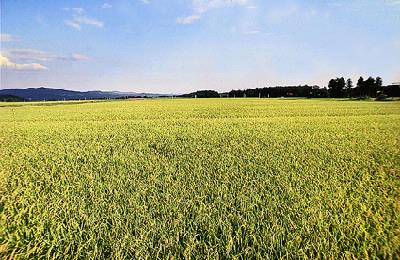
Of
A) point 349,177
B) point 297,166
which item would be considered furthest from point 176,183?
point 349,177

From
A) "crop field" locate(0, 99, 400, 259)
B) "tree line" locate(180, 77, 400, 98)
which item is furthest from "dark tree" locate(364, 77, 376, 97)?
"crop field" locate(0, 99, 400, 259)

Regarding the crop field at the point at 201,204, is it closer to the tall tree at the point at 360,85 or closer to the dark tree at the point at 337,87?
the tall tree at the point at 360,85

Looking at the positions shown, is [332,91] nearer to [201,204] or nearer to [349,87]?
[349,87]

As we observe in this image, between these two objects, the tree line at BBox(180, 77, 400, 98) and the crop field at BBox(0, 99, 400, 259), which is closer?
the crop field at BBox(0, 99, 400, 259)

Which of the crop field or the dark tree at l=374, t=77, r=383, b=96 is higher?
the dark tree at l=374, t=77, r=383, b=96

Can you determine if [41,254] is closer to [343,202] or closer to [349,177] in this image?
[343,202]

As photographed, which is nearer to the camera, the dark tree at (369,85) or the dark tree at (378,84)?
the dark tree at (369,85)

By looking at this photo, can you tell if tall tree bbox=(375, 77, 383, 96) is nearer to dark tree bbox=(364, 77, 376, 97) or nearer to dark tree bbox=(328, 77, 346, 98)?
dark tree bbox=(364, 77, 376, 97)

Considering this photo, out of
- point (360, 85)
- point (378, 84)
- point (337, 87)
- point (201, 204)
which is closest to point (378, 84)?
point (378, 84)

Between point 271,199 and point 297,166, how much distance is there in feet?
6.24

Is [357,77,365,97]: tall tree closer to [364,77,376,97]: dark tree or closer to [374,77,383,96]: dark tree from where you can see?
[364,77,376,97]: dark tree

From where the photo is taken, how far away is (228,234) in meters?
3.23

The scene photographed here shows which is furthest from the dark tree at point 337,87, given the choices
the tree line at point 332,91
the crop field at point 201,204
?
the crop field at point 201,204

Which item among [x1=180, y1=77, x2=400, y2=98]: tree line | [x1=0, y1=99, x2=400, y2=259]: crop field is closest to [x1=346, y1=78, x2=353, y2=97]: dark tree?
[x1=180, y1=77, x2=400, y2=98]: tree line
